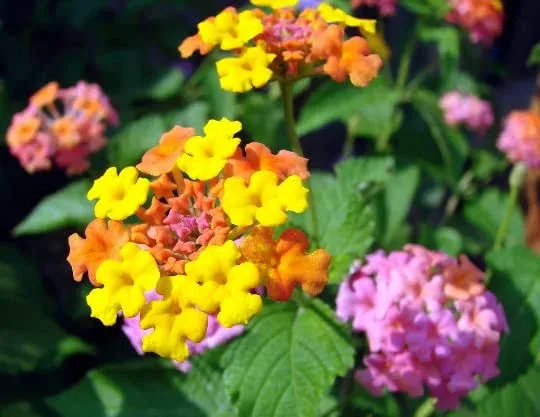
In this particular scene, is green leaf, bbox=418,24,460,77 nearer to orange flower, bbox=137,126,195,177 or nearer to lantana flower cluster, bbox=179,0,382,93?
lantana flower cluster, bbox=179,0,382,93

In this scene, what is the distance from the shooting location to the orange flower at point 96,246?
0.85 meters

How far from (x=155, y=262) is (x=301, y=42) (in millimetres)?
329

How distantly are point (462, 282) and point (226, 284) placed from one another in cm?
45

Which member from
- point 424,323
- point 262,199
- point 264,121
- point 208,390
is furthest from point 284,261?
point 264,121

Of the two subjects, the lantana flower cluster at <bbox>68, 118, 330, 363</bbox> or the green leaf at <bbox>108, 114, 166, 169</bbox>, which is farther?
the green leaf at <bbox>108, 114, 166, 169</bbox>

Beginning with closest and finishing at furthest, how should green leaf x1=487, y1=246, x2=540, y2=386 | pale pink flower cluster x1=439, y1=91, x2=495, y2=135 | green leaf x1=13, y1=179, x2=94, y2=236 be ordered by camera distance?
green leaf x1=487, y1=246, x2=540, y2=386 → green leaf x1=13, y1=179, x2=94, y2=236 → pale pink flower cluster x1=439, y1=91, x2=495, y2=135

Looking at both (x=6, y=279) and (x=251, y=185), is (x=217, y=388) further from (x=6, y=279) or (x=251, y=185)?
(x=6, y=279)

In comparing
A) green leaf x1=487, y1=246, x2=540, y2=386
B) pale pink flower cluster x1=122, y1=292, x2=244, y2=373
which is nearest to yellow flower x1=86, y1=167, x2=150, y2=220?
pale pink flower cluster x1=122, y1=292, x2=244, y2=373

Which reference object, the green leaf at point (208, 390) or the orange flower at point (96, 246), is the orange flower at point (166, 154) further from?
the green leaf at point (208, 390)

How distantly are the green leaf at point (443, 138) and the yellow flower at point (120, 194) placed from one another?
977mm

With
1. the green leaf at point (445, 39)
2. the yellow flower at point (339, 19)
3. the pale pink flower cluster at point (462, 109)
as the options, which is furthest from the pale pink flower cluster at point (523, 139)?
the yellow flower at point (339, 19)

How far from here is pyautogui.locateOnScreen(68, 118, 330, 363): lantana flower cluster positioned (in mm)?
795

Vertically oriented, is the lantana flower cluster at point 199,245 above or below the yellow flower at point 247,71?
below

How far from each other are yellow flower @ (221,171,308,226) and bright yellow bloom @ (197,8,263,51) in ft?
0.66
